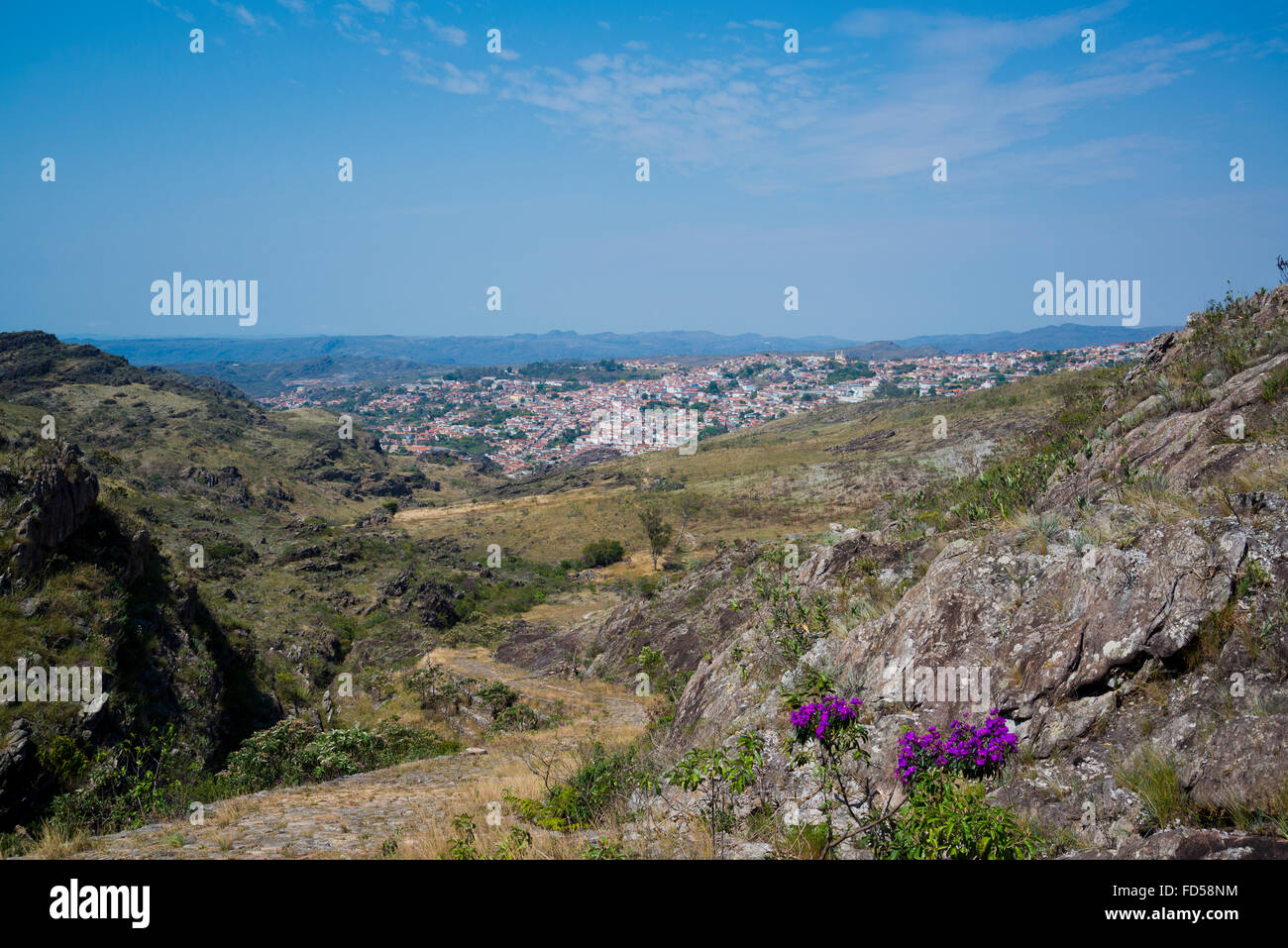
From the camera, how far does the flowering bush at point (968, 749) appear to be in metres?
4.94

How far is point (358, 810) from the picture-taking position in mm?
9250

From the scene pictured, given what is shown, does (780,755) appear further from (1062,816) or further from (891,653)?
(1062,816)

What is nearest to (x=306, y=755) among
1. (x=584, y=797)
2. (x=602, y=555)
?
(x=584, y=797)

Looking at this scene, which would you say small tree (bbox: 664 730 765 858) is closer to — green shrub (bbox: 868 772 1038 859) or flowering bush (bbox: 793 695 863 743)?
flowering bush (bbox: 793 695 863 743)

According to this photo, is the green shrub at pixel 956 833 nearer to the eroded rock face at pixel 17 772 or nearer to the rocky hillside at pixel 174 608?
the rocky hillside at pixel 174 608

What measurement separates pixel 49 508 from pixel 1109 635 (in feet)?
56.8

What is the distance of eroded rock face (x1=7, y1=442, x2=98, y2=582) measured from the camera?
12164 millimetres

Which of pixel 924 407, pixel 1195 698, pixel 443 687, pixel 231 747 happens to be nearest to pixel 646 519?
pixel 443 687

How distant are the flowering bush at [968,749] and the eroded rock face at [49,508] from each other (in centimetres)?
1517

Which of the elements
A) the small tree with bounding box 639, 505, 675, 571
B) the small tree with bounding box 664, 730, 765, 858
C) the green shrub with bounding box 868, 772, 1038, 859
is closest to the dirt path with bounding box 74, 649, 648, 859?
the small tree with bounding box 664, 730, 765, 858

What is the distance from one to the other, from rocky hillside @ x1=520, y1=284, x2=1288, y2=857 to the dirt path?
3.34 meters

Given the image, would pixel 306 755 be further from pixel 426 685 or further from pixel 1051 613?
pixel 1051 613

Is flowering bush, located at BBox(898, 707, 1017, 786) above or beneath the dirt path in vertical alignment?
above
